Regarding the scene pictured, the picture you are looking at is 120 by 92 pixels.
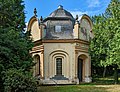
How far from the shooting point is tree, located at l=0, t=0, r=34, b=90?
19.2 meters

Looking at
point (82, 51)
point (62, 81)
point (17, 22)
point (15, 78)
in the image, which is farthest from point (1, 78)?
point (82, 51)

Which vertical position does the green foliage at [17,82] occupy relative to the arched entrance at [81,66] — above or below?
below

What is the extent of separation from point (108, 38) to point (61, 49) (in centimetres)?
632

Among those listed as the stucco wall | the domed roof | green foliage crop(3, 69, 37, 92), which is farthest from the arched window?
green foliage crop(3, 69, 37, 92)

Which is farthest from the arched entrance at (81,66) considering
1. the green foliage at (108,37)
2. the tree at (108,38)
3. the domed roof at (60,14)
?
the domed roof at (60,14)

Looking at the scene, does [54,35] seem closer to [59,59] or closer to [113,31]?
[59,59]

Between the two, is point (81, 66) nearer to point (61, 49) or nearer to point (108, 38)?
point (61, 49)

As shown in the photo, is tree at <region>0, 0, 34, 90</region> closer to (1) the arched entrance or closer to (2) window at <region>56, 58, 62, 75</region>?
(2) window at <region>56, 58, 62, 75</region>

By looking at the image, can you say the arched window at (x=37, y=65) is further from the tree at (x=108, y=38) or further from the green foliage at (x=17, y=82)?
the green foliage at (x=17, y=82)

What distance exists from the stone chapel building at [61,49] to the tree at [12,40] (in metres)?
6.54

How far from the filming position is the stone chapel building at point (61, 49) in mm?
31047

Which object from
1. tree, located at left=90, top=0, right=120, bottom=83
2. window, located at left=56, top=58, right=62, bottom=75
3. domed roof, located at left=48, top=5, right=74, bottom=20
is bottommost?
window, located at left=56, top=58, right=62, bottom=75

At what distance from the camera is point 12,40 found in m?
20.2

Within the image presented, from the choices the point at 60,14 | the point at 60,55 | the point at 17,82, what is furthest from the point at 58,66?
the point at 17,82
